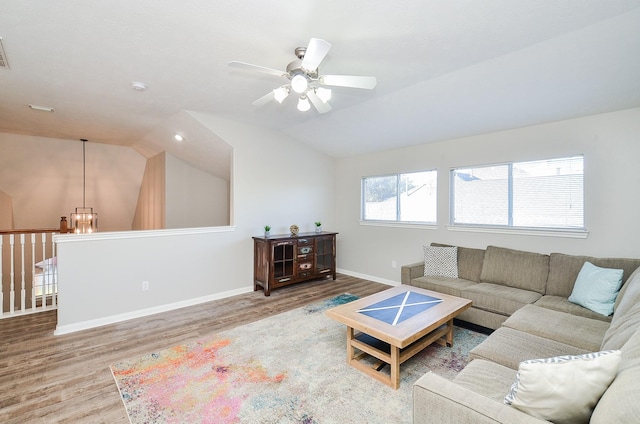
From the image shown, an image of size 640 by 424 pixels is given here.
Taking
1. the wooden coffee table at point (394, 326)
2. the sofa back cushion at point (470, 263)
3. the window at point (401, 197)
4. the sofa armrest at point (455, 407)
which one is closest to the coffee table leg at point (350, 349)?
the wooden coffee table at point (394, 326)

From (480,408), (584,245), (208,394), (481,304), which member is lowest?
(208,394)

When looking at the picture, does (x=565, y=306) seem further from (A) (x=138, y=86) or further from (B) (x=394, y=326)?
(A) (x=138, y=86)

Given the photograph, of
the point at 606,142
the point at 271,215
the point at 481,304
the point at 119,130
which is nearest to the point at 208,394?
the point at 481,304

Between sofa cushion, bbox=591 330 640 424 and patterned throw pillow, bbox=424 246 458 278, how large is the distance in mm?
2728

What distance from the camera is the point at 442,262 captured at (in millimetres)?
3873

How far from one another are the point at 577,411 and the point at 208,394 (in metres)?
2.15

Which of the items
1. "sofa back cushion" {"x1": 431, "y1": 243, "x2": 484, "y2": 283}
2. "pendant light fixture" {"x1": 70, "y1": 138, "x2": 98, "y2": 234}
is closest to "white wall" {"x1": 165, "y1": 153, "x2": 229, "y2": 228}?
"pendant light fixture" {"x1": 70, "y1": 138, "x2": 98, "y2": 234}

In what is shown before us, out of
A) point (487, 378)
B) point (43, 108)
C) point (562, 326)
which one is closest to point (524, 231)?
point (562, 326)

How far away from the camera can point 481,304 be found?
308cm

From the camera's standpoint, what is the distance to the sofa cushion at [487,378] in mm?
1499

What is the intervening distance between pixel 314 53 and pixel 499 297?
2.89 metres

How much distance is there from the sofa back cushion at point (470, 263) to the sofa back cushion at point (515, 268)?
3.2 inches

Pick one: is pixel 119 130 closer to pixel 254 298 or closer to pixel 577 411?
pixel 254 298

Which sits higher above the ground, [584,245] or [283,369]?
[584,245]
